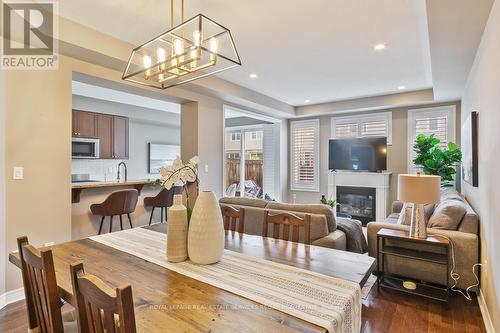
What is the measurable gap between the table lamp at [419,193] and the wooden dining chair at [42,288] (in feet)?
9.24

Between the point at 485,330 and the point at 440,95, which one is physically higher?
the point at 440,95

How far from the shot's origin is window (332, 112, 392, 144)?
234 inches

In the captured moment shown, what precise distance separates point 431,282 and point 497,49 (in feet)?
7.26

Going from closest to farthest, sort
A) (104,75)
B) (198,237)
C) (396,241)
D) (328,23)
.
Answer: (198,237)
(328,23)
(396,241)
(104,75)

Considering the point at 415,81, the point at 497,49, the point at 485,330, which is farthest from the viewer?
the point at 415,81

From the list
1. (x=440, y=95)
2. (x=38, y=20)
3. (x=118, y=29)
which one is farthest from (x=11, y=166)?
(x=440, y=95)

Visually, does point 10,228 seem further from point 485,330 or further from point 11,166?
point 485,330

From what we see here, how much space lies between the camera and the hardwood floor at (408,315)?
2.21 meters

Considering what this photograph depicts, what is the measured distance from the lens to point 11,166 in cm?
256

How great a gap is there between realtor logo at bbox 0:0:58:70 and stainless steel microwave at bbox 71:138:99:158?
324 centimetres

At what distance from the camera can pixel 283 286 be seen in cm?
128

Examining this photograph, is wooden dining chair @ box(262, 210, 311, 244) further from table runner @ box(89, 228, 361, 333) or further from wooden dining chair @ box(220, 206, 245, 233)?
table runner @ box(89, 228, 361, 333)

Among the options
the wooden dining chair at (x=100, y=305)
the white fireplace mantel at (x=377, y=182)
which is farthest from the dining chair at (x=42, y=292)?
the white fireplace mantel at (x=377, y=182)

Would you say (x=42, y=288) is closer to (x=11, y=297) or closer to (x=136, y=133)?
(x=11, y=297)
